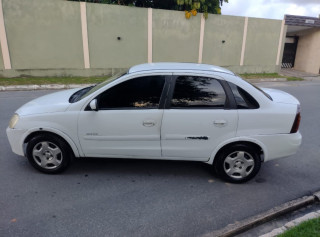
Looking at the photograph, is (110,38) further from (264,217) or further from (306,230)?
(306,230)

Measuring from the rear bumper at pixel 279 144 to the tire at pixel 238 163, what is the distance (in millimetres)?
161

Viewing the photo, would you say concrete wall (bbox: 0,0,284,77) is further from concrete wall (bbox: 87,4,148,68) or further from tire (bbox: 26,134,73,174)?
tire (bbox: 26,134,73,174)

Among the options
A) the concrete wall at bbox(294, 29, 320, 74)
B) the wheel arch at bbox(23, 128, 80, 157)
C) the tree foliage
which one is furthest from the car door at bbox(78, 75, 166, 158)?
the concrete wall at bbox(294, 29, 320, 74)

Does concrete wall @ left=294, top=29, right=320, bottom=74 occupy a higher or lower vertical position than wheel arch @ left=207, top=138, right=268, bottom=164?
higher

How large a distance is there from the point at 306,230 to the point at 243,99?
171cm

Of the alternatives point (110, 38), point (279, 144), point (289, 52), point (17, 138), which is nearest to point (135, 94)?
point (17, 138)

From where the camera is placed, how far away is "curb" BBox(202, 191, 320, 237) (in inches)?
104

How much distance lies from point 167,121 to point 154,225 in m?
1.31

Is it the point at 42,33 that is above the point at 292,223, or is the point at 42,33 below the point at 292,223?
above

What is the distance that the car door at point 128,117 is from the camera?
3408 millimetres

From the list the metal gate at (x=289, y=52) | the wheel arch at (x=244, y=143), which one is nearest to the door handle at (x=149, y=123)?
the wheel arch at (x=244, y=143)

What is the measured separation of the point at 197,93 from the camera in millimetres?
3471

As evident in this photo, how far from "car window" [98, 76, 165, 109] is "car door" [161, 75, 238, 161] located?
0.21 m

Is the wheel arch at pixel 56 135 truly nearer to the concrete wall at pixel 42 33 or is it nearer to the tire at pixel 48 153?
the tire at pixel 48 153
